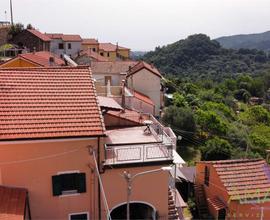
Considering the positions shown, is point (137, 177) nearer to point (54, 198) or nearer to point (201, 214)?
point (54, 198)

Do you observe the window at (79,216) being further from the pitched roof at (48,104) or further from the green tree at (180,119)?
the green tree at (180,119)

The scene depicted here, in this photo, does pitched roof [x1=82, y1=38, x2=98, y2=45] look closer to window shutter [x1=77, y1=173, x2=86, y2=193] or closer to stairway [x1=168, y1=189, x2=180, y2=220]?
stairway [x1=168, y1=189, x2=180, y2=220]

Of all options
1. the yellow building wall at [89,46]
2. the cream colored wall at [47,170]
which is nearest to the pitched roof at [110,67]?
the cream colored wall at [47,170]

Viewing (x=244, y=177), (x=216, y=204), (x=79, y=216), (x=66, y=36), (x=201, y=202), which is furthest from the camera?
(x=66, y=36)

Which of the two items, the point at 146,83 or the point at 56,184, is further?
the point at 146,83

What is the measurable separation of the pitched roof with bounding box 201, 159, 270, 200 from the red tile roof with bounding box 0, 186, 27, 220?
13230 millimetres

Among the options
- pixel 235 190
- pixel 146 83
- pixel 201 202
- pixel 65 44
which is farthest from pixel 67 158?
pixel 65 44

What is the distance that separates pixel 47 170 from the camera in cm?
1447

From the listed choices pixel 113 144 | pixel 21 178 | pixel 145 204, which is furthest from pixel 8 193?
pixel 145 204

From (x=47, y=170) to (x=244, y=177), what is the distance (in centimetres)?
1374

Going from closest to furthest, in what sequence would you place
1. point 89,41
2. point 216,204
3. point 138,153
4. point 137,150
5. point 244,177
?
point 138,153 < point 137,150 < point 244,177 < point 216,204 < point 89,41

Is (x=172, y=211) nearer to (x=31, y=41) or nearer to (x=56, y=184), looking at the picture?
(x=56, y=184)

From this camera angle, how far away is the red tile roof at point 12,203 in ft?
40.3

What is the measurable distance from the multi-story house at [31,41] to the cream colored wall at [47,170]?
56.2m
